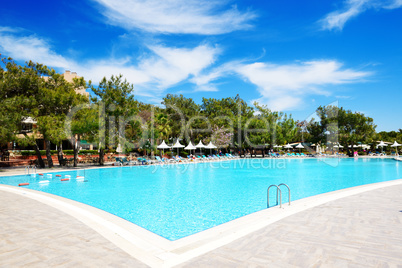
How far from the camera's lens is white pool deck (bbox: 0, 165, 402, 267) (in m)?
3.78

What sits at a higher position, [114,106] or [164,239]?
[114,106]

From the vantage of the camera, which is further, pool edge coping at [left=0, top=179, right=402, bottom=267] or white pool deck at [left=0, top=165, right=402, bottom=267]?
pool edge coping at [left=0, top=179, right=402, bottom=267]

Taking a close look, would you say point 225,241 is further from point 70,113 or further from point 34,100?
point 70,113

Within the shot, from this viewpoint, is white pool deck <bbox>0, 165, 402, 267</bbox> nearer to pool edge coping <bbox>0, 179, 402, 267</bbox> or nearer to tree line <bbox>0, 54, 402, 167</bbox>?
pool edge coping <bbox>0, 179, 402, 267</bbox>

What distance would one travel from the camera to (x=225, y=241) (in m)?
4.65

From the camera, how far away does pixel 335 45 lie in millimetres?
20812

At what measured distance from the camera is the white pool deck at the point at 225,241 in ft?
12.4

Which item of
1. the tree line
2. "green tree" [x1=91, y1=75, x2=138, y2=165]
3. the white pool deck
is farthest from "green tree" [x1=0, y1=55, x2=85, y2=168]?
the white pool deck

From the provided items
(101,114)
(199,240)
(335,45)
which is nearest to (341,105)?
(335,45)

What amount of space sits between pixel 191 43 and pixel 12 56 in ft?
46.2

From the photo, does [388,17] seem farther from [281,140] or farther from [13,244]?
[281,140]

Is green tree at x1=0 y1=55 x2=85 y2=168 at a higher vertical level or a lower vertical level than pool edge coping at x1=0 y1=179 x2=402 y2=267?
higher

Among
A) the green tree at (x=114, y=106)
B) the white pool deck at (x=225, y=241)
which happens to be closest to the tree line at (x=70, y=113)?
the green tree at (x=114, y=106)

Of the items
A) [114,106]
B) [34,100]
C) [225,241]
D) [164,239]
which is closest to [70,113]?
[34,100]
